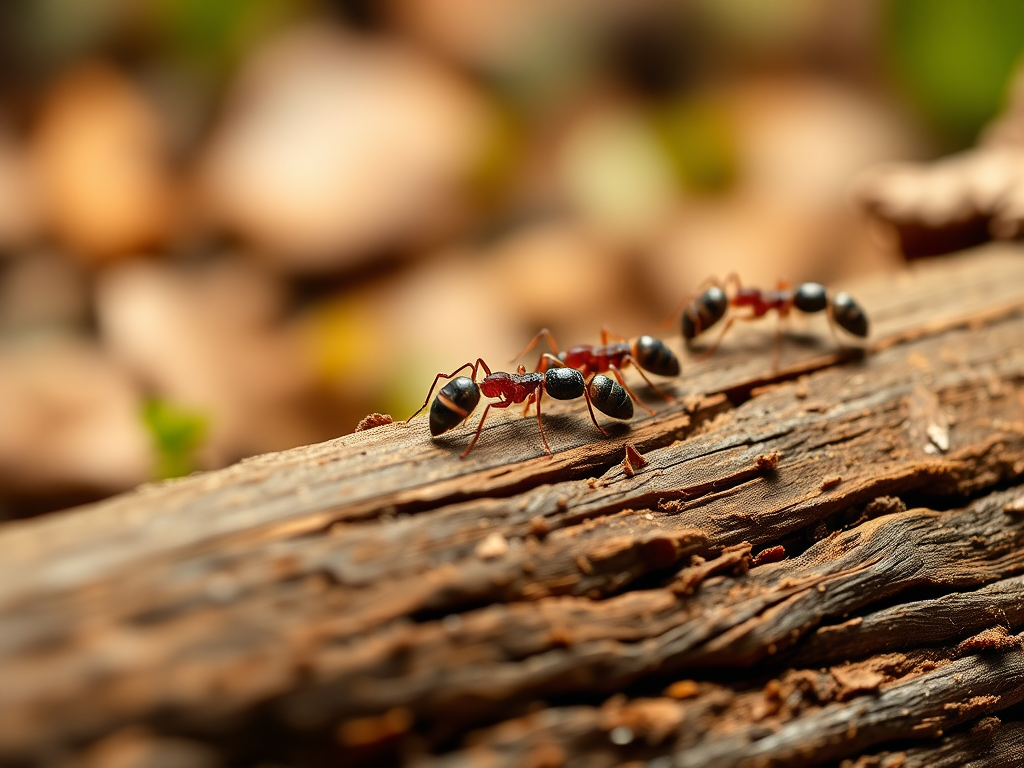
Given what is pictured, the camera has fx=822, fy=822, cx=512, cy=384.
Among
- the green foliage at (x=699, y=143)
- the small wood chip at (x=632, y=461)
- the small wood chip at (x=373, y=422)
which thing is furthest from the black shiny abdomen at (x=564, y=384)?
the green foliage at (x=699, y=143)

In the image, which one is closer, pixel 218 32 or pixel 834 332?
pixel 834 332

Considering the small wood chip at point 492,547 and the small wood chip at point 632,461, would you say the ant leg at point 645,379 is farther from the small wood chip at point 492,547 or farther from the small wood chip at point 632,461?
the small wood chip at point 492,547

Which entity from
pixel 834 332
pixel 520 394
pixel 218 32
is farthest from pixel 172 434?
pixel 218 32

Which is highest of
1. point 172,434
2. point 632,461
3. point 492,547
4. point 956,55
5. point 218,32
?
point 218,32

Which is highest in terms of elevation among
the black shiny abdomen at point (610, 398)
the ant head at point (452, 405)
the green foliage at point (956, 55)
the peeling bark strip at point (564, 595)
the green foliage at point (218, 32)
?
the green foliage at point (218, 32)

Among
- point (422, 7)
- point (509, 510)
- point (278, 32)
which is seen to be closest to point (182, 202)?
point (278, 32)

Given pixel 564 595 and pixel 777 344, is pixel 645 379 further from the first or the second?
pixel 564 595
